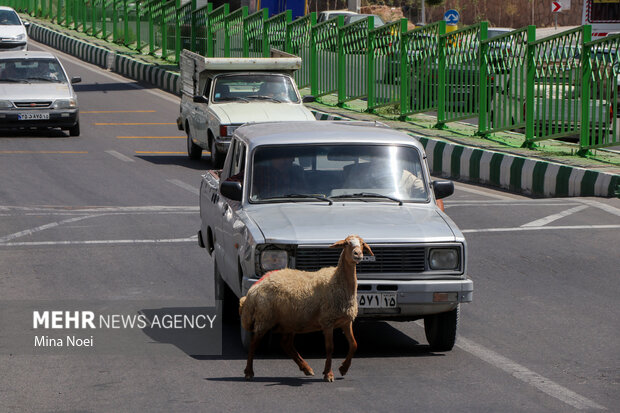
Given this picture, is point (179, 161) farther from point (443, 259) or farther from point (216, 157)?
point (443, 259)

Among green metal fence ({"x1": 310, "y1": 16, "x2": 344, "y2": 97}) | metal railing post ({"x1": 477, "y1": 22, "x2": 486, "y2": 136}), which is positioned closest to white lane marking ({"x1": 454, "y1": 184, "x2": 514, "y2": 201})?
metal railing post ({"x1": 477, "y1": 22, "x2": 486, "y2": 136})

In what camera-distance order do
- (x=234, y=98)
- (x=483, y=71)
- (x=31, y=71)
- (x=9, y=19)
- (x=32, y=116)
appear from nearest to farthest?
(x=234, y=98) → (x=483, y=71) → (x=32, y=116) → (x=31, y=71) → (x=9, y=19)

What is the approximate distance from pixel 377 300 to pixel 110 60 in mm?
36829

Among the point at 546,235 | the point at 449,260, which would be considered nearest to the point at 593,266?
the point at 546,235

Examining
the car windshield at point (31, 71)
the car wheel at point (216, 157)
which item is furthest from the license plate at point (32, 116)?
the car wheel at point (216, 157)

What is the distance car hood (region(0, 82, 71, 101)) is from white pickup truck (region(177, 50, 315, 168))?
3679 millimetres

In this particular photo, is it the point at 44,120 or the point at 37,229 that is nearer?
the point at 37,229

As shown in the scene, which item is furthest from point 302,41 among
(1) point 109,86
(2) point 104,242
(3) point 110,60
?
(2) point 104,242

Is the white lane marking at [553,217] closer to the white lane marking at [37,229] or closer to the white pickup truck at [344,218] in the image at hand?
the white pickup truck at [344,218]

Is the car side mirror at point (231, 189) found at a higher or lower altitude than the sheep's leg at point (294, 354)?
higher

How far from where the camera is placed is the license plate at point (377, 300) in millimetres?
7891

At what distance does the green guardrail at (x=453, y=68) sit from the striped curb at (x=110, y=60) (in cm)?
187

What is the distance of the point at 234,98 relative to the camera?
21.3m

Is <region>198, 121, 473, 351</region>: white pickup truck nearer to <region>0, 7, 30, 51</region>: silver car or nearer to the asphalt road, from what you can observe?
the asphalt road
